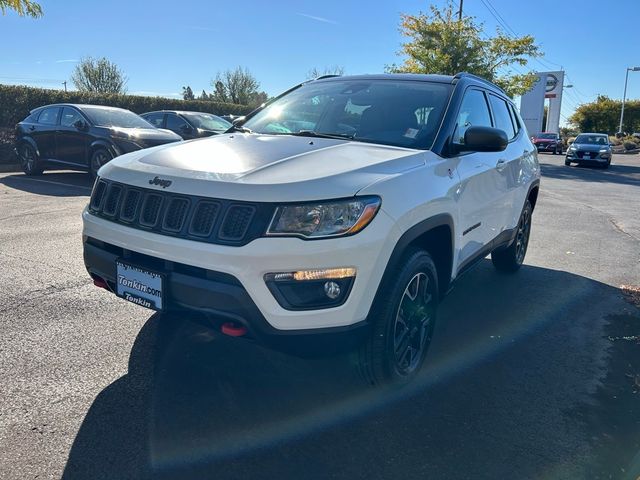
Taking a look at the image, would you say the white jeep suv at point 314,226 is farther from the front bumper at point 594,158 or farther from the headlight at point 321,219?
the front bumper at point 594,158

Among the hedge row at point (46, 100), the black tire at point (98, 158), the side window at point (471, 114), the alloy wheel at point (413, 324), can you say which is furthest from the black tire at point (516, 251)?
the hedge row at point (46, 100)

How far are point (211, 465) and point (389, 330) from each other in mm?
1085

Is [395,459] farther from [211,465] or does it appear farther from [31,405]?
[31,405]

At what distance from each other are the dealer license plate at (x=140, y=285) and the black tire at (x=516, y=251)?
374cm

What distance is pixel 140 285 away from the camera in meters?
2.80

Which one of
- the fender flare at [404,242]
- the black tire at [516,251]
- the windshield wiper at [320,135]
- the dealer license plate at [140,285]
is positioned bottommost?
the black tire at [516,251]

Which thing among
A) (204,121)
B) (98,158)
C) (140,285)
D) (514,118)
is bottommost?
(140,285)

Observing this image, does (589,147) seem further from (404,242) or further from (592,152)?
(404,242)

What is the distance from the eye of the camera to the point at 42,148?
11.2m

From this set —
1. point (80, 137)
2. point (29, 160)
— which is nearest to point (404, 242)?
point (80, 137)

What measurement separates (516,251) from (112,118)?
8.27 metres

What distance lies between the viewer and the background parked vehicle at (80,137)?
998 centimetres

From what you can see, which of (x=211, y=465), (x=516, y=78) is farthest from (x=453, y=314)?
(x=516, y=78)

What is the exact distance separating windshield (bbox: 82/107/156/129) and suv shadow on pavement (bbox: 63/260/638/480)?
7740mm
